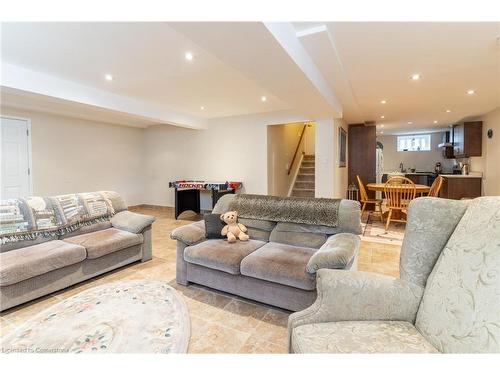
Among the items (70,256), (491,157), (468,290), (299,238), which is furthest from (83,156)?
(491,157)

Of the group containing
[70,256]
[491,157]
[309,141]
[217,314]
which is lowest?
[217,314]

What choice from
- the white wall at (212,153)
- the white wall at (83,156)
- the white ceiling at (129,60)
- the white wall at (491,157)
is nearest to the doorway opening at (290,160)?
the white wall at (212,153)

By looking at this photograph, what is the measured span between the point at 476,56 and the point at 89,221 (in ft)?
15.7

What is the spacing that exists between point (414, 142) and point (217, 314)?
9.96 meters

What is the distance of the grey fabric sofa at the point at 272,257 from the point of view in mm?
1915

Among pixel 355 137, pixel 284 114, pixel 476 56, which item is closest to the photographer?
pixel 476 56

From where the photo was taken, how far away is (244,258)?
2199 millimetres

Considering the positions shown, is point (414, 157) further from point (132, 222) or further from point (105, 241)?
point (105, 241)

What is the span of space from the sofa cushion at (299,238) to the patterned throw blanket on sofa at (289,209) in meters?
0.12

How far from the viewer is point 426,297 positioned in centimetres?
120

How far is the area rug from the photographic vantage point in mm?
1637

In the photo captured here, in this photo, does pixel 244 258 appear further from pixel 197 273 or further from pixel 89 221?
pixel 89 221

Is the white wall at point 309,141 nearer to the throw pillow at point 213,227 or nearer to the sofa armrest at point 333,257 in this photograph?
the throw pillow at point 213,227
